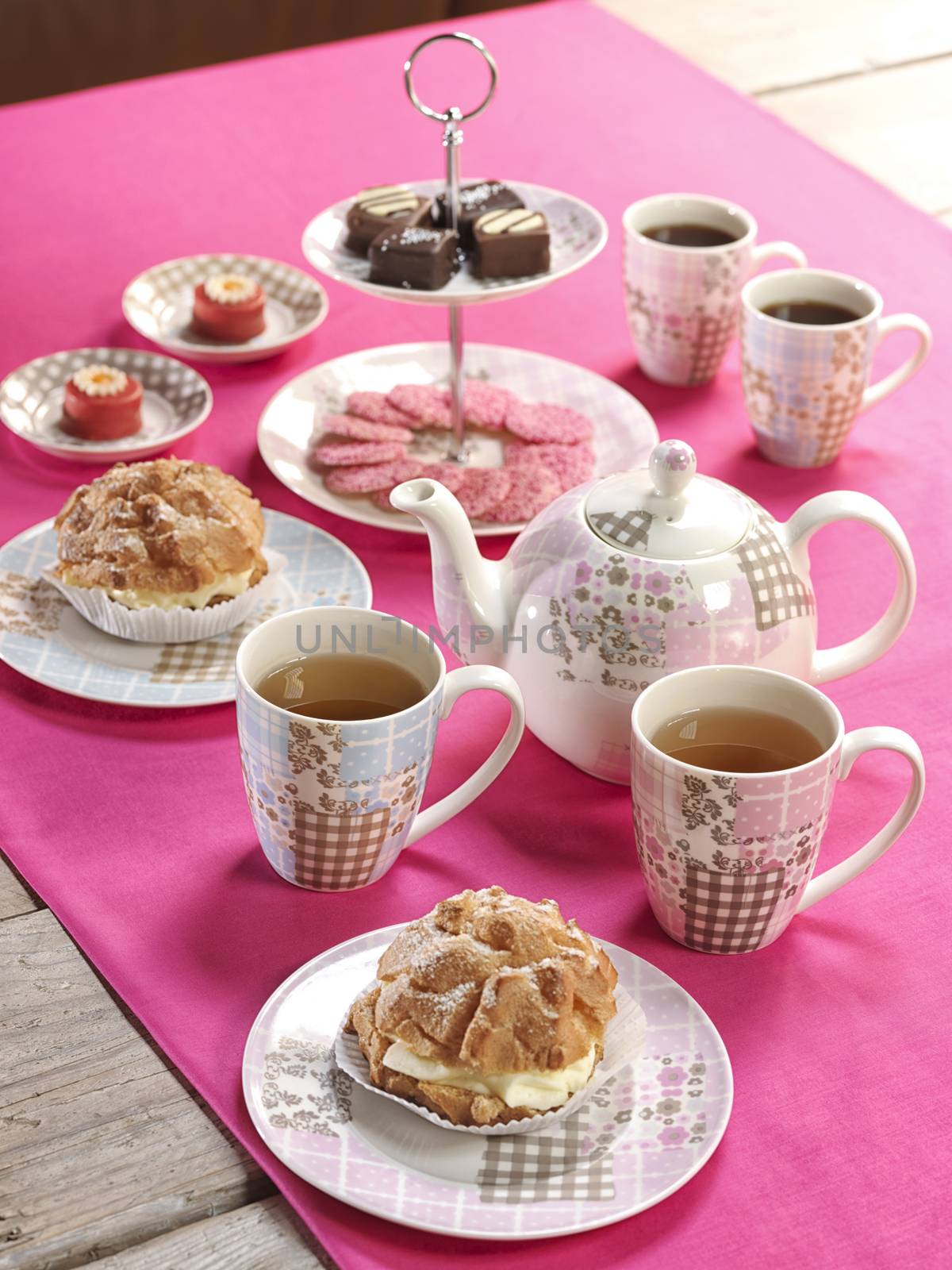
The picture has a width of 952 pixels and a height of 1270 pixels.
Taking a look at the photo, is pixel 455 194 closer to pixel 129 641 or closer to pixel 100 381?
pixel 100 381

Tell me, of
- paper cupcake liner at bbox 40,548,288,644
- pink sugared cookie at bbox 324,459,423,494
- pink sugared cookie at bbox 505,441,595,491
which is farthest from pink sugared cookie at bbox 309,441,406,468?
paper cupcake liner at bbox 40,548,288,644

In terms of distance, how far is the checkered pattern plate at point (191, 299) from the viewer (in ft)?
5.23

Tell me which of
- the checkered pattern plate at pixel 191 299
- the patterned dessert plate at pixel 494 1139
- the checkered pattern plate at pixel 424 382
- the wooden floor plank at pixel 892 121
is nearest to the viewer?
the patterned dessert plate at pixel 494 1139

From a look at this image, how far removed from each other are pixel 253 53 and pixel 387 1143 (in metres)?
2.97

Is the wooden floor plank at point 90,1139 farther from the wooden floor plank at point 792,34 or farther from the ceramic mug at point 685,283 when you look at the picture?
the wooden floor plank at point 792,34

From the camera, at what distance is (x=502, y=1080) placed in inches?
30.1

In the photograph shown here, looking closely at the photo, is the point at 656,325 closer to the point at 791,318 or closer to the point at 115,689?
the point at 791,318

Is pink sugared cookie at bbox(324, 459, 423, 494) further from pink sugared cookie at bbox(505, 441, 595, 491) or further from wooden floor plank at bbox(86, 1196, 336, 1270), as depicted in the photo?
wooden floor plank at bbox(86, 1196, 336, 1270)

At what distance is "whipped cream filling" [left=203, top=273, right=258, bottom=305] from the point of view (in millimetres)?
1599

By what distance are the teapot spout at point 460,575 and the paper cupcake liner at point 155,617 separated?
0.62 feet

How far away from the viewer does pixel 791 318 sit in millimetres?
1442

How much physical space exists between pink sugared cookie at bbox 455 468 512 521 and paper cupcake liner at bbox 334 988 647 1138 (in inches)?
22.7

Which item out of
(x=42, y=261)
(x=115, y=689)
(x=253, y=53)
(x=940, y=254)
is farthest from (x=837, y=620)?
(x=253, y=53)

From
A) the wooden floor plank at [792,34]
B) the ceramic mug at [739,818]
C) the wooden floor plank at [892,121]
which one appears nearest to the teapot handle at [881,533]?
the ceramic mug at [739,818]
